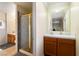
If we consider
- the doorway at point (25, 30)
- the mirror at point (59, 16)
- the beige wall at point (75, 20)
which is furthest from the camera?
the mirror at point (59, 16)

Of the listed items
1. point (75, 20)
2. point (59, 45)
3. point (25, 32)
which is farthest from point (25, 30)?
point (75, 20)

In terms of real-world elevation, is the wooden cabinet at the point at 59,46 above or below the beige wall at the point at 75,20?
below

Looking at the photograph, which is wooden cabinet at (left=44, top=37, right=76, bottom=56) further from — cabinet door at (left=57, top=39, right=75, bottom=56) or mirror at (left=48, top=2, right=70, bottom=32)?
mirror at (left=48, top=2, right=70, bottom=32)

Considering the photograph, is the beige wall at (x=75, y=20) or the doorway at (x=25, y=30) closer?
the beige wall at (x=75, y=20)

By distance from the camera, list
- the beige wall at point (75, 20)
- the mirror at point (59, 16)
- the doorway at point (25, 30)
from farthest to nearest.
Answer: the mirror at point (59, 16) < the doorway at point (25, 30) < the beige wall at point (75, 20)

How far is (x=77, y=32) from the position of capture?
2.23 meters

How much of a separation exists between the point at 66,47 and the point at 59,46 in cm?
16

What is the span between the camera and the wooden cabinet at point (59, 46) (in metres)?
2.33

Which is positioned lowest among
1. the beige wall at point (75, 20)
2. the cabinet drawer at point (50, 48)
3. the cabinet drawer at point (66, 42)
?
the cabinet drawer at point (50, 48)

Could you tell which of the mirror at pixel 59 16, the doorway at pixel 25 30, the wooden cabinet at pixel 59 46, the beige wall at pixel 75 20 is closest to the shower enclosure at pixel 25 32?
the doorway at pixel 25 30

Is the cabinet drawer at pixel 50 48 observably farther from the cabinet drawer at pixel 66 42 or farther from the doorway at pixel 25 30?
the doorway at pixel 25 30

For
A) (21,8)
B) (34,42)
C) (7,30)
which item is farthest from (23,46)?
(21,8)

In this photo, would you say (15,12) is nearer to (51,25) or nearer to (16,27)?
(16,27)

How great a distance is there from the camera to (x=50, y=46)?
2.57 meters
